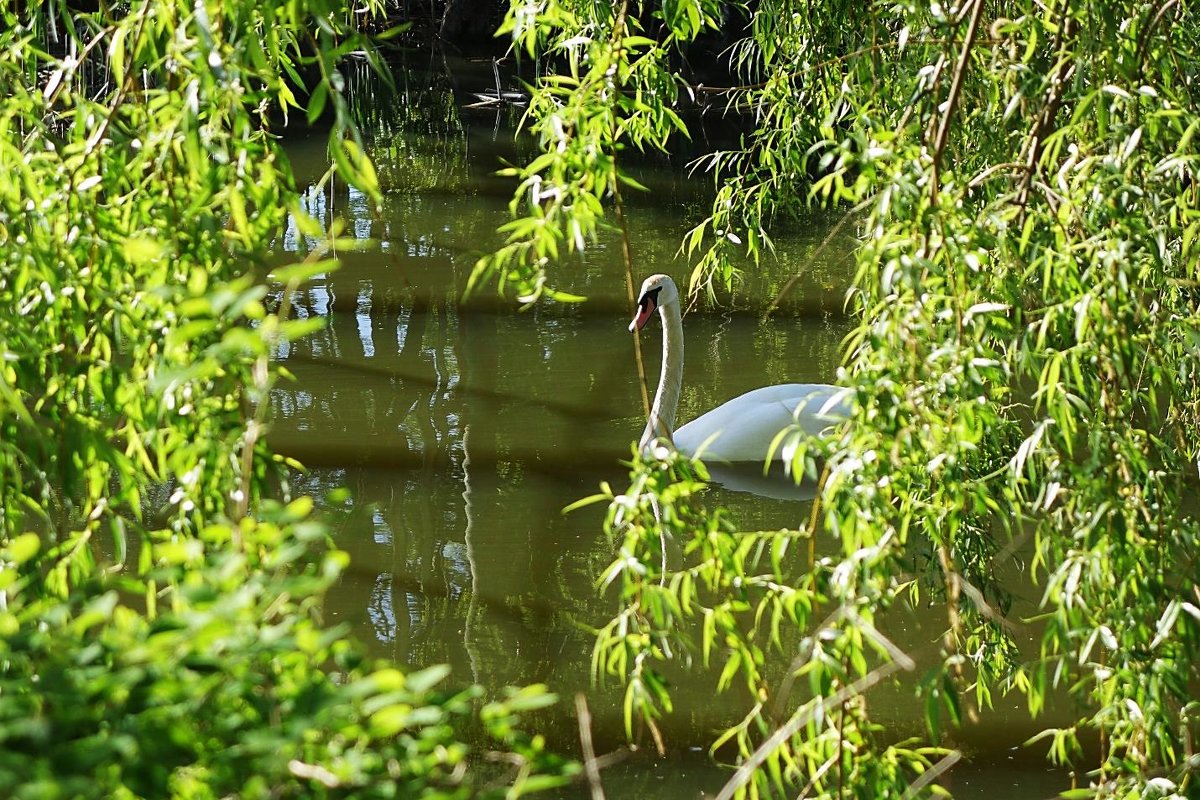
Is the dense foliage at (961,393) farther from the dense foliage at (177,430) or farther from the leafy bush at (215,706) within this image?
the leafy bush at (215,706)

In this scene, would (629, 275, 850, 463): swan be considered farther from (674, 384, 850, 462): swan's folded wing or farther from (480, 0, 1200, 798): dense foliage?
(480, 0, 1200, 798): dense foliage

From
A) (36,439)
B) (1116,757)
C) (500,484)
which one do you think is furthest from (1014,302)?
(500,484)

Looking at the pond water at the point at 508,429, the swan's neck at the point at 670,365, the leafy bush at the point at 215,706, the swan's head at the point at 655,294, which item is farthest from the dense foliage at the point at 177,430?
the swan's head at the point at 655,294

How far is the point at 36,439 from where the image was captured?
212cm

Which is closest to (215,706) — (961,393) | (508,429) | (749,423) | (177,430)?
(177,430)

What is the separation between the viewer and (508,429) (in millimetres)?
6941

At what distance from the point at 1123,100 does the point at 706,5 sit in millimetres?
860

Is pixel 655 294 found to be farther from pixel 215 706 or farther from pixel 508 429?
Result: pixel 215 706

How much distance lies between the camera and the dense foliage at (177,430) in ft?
4.25

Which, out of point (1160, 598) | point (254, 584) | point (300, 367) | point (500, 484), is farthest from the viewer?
point (300, 367)

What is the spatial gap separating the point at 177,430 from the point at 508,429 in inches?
189

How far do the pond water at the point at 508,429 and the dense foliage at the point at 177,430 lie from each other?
37 cm

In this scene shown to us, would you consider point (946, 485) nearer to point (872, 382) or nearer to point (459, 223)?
point (872, 382)

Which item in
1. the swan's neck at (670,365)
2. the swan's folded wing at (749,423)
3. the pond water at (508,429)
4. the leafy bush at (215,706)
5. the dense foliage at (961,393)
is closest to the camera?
the leafy bush at (215,706)
